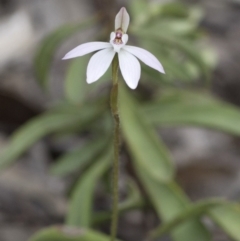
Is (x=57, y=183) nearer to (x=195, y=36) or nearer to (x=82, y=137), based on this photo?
(x=82, y=137)

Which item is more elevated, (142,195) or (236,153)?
(236,153)

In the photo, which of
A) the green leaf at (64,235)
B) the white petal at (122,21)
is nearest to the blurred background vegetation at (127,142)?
the green leaf at (64,235)

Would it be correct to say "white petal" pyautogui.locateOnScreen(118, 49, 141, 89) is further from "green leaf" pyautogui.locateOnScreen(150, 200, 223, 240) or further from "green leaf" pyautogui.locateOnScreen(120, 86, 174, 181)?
"green leaf" pyautogui.locateOnScreen(120, 86, 174, 181)

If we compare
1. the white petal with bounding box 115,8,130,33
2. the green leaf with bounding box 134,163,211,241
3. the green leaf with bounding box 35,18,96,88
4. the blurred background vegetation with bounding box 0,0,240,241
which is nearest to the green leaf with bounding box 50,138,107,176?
the blurred background vegetation with bounding box 0,0,240,241

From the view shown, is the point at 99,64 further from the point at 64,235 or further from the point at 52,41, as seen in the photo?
the point at 52,41

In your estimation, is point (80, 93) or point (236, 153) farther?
point (236, 153)

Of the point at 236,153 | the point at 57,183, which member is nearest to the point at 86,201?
the point at 57,183

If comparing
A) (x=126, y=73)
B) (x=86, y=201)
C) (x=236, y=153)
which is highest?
(x=236, y=153)
